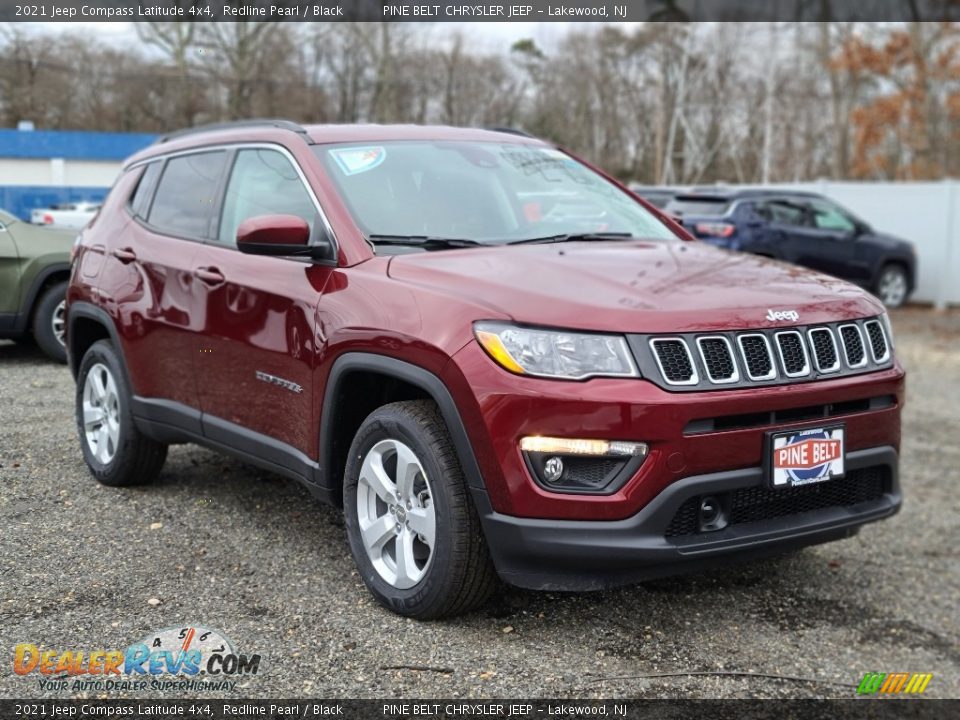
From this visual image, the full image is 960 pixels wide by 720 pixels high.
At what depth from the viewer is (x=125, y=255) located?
209 inches

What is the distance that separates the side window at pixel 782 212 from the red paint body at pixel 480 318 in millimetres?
11588

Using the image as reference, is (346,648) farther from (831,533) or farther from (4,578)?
(831,533)

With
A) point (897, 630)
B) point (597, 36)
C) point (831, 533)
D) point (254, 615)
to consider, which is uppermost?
point (597, 36)

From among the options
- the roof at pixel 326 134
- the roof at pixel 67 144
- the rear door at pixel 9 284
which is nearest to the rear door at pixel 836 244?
the roof at pixel 67 144

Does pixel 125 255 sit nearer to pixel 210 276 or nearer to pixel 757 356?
pixel 210 276

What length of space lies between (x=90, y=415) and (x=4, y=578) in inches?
61.7

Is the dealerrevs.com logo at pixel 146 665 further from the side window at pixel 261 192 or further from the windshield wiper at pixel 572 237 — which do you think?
the windshield wiper at pixel 572 237

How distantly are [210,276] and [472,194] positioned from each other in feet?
3.94

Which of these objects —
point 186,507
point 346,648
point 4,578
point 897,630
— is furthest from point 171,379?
point 897,630

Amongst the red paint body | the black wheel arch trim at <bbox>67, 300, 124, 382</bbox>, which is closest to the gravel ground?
the black wheel arch trim at <bbox>67, 300, 124, 382</bbox>

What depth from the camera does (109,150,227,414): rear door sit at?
15.9ft

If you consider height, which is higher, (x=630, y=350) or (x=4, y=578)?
(x=630, y=350)

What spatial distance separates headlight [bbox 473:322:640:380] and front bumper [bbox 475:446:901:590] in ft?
1.43

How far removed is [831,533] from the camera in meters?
3.82
